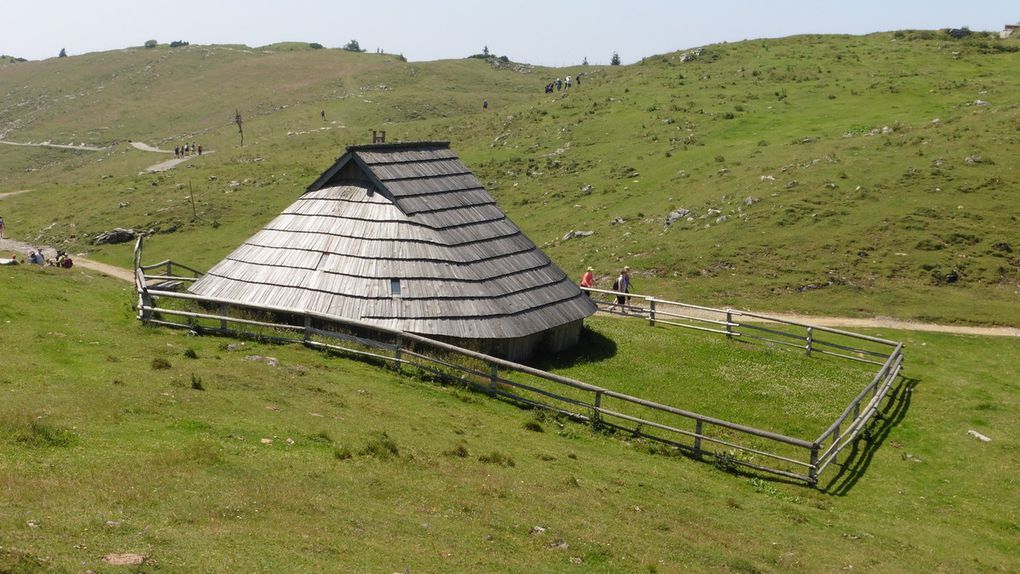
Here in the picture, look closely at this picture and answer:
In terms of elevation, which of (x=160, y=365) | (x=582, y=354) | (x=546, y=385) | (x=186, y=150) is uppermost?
(x=186, y=150)

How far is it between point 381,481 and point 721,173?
40.0m

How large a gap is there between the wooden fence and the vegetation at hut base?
0.58 metres

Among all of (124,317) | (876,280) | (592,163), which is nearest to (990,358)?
(876,280)

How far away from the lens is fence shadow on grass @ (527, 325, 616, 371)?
90.3 feet

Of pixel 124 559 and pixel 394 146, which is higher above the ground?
pixel 394 146

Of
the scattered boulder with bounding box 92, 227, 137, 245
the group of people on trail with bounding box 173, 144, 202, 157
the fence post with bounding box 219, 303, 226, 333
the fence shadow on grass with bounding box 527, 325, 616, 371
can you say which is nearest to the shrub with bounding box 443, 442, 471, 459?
the fence shadow on grass with bounding box 527, 325, 616, 371

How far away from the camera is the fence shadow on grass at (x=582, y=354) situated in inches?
1084

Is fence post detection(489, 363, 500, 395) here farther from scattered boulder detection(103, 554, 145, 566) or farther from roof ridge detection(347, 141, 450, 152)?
scattered boulder detection(103, 554, 145, 566)

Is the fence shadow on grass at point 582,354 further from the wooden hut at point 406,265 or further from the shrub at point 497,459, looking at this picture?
the shrub at point 497,459

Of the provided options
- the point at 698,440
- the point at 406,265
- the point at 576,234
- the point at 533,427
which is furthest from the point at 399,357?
the point at 576,234

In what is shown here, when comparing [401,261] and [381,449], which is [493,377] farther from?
[381,449]

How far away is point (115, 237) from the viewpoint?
5222 cm

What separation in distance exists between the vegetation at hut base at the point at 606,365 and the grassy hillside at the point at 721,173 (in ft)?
0.76

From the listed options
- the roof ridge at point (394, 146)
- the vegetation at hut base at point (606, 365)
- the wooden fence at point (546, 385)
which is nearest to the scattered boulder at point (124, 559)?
the vegetation at hut base at point (606, 365)
